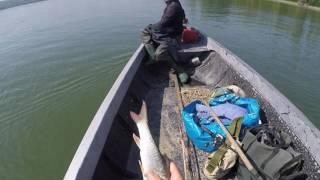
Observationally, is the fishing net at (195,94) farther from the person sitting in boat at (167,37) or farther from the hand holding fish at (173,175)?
the hand holding fish at (173,175)

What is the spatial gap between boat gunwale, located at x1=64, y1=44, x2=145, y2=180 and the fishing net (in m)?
1.18

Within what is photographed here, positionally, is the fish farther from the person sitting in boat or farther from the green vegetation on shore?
the green vegetation on shore

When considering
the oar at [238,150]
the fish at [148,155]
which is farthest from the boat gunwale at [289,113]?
the fish at [148,155]

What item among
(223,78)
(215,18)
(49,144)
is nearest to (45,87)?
(49,144)

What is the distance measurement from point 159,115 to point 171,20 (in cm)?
272

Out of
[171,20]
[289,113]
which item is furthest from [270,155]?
[171,20]

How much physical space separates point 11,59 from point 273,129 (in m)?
9.97

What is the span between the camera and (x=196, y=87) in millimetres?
6543

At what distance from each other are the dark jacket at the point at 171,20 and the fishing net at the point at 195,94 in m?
1.67

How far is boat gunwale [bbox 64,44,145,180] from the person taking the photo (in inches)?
124

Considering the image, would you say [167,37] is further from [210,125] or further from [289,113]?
[289,113]

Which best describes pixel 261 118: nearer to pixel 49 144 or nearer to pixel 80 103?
pixel 49 144

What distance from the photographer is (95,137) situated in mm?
3664

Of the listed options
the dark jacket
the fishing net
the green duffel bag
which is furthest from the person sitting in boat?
the green duffel bag
